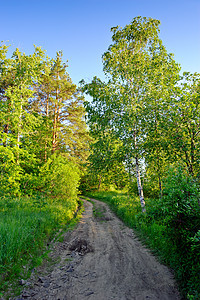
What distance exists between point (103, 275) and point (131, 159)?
726cm

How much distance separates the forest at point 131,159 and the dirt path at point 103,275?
0.57m

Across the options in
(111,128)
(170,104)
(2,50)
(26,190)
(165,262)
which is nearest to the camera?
(165,262)

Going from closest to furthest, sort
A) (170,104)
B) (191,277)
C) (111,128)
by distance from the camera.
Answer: (191,277)
(170,104)
(111,128)

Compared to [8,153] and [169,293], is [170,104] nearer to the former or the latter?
[169,293]

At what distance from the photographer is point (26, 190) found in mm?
12328

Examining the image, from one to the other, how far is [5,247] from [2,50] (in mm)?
16781

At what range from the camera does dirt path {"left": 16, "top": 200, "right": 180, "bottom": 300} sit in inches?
165

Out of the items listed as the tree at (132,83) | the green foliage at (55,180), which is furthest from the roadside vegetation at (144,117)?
the green foliage at (55,180)

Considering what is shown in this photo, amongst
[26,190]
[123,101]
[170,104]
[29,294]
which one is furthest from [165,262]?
[26,190]

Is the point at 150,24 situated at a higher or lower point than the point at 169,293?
higher

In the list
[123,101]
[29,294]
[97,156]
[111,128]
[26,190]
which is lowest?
[29,294]

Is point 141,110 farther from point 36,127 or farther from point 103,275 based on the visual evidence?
point 36,127

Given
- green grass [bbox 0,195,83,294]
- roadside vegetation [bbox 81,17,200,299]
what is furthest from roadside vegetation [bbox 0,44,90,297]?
roadside vegetation [bbox 81,17,200,299]

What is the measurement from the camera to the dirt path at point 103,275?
4188 millimetres
